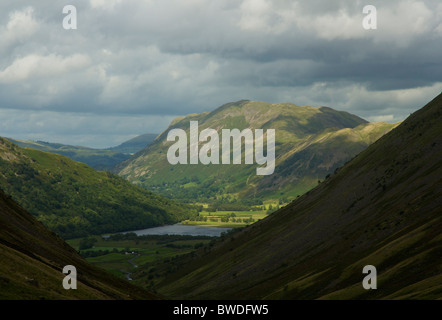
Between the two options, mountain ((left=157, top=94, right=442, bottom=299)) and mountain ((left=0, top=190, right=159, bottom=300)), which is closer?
mountain ((left=0, top=190, right=159, bottom=300))

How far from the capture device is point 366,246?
13462 centimetres

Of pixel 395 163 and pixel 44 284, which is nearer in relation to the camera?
pixel 44 284

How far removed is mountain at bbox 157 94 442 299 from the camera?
318 feet

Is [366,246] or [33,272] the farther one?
[366,246]

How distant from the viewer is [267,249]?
19088cm

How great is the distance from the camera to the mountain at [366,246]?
318 feet

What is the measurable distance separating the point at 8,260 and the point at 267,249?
128425 millimetres

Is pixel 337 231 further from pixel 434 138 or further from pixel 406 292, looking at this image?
pixel 406 292

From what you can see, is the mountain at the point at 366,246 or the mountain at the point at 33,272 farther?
the mountain at the point at 366,246

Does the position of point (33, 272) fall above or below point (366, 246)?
below
